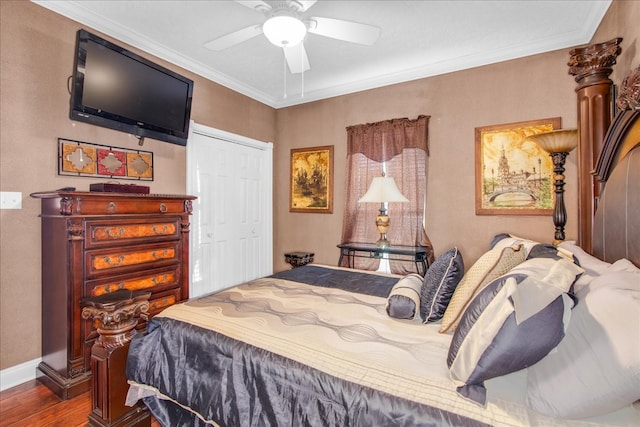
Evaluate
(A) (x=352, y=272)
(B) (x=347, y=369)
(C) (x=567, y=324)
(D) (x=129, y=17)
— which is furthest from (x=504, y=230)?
(D) (x=129, y=17)

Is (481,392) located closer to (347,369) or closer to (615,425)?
(615,425)

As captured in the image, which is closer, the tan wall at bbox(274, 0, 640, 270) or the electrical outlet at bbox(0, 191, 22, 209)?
the electrical outlet at bbox(0, 191, 22, 209)

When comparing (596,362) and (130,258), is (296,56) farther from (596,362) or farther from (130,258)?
(596,362)

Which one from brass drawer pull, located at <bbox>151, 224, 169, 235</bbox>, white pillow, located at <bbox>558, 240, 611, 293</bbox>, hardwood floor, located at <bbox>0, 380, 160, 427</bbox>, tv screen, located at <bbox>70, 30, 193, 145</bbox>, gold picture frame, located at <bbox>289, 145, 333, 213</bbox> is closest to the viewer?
white pillow, located at <bbox>558, 240, 611, 293</bbox>

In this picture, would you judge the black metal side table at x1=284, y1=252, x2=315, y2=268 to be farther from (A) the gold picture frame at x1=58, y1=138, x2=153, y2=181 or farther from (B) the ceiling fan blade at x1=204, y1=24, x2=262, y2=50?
(B) the ceiling fan blade at x1=204, y1=24, x2=262, y2=50

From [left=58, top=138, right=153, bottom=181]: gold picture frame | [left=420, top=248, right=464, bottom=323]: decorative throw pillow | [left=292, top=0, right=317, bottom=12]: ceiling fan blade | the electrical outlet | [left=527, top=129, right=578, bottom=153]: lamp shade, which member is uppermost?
[left=292, top=0, right=317, bottom=12]: ceiling fan blade

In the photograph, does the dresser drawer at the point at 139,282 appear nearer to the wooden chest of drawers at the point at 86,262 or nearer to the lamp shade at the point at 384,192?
the wooden chest of drawers at the point at 86,262

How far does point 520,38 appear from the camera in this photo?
2.82 meters

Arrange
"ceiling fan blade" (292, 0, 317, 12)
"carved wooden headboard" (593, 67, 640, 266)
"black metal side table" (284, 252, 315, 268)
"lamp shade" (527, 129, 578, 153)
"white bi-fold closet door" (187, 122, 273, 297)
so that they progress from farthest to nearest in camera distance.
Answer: "black metal side table" (284, 252, 315, 268) < "white bi-fold closet door" (187, 122, 273, 297) < "lamp shade" (527, 129, 578, 153) < "ceiling fan blade" (292, 0, 317, 12) < "carved wooden headboard" (593, 67, 640, 266)

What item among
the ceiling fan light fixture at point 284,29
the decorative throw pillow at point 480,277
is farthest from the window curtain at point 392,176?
the decorative throw pillow at point 480,277

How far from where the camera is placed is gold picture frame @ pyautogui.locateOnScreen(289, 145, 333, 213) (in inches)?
161

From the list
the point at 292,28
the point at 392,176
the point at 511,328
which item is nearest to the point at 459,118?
the point at 392,176

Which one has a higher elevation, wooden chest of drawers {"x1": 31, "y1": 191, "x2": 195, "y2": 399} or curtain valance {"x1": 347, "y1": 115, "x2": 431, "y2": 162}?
curtain valance {"x1": 347, "y1": 115, "x2": 431, "y2": 162}

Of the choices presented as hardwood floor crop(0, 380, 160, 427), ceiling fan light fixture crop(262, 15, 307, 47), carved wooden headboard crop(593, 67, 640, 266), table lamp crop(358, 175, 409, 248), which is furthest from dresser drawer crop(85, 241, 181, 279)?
carved wooden headboard crop(593, 67, 640, 266)
